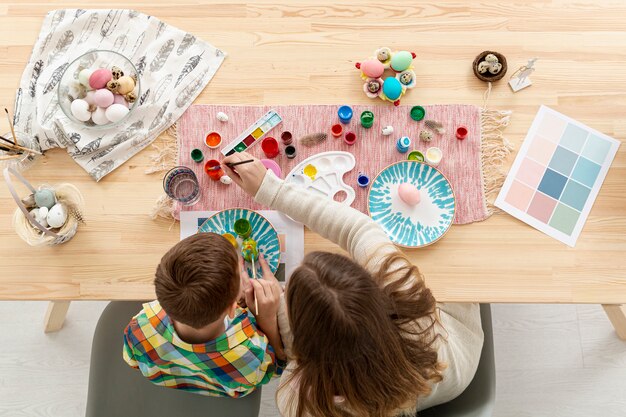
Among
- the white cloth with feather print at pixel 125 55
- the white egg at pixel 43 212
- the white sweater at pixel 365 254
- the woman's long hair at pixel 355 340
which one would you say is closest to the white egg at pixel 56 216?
the white egg at pixel 43 212

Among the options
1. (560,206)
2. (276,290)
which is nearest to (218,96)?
(276,290)

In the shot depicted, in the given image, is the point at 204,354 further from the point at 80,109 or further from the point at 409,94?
the point at 409,94

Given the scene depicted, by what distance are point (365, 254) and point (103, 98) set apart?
718 mm

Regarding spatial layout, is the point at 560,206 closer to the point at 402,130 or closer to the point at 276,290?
the point at 402,130

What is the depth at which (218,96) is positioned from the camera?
48.5 inches

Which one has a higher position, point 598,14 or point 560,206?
point 598,14

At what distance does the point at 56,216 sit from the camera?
3.55 ft

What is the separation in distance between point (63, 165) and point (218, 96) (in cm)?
41

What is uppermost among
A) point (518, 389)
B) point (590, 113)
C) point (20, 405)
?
point (590, 113)

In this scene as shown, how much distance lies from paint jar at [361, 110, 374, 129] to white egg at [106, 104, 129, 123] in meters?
0.57

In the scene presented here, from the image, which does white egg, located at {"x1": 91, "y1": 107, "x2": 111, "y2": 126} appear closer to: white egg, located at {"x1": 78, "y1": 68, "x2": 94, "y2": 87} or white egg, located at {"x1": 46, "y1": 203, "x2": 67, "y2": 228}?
white egg, located at {"x1": 78, "y1": 68, "x2": 94, "y2": 87}

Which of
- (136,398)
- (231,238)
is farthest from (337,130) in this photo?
(136,398)

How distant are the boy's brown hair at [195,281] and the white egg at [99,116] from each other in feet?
1.53

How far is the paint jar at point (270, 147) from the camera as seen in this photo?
116cm
